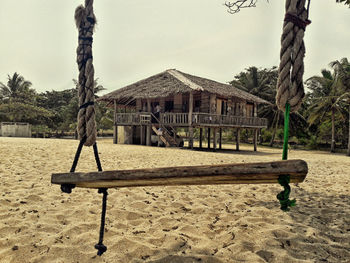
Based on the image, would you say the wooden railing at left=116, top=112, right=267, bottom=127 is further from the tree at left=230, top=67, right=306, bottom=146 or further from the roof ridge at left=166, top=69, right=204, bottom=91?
the tree at left=230, top=67, right=306, bottom=146

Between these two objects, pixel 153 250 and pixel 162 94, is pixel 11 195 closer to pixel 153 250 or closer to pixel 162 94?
pixel 153 250

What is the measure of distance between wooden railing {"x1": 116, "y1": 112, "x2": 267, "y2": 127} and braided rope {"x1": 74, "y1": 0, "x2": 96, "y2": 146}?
13.9 metres

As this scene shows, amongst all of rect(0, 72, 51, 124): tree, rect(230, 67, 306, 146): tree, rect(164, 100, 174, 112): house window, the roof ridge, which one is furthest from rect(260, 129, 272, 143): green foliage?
rect(0, 72, 51, 124): tree

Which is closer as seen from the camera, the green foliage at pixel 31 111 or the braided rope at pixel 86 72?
the braided rope at pixel 86 72

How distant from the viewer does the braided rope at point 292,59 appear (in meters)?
1.53

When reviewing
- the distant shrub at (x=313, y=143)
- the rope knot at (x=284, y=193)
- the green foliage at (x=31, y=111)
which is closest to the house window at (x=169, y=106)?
the green foliage at (x=31, y=111)

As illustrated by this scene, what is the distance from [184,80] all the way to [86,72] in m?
16.2

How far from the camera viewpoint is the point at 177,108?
1964 centimetres

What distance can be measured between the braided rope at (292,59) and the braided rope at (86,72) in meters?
1.43

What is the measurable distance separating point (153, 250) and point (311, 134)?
31039 mm

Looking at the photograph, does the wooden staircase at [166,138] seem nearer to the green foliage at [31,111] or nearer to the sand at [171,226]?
the sand at [171,226]

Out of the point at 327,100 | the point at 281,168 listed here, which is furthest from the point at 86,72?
the point at 327,100

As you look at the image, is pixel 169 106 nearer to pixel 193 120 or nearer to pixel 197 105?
pixel 197 105

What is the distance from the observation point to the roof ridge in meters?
15.9
